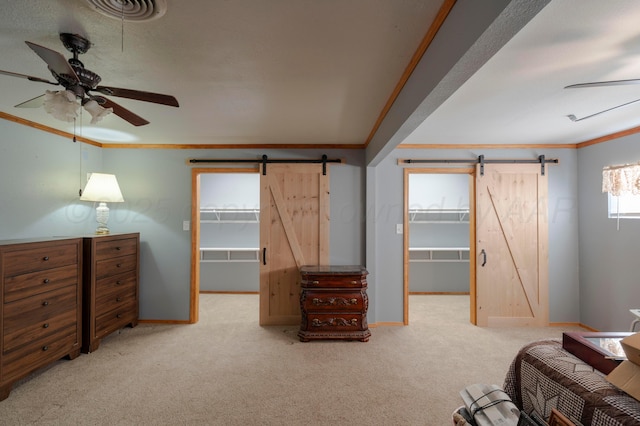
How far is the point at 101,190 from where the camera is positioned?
365 cm

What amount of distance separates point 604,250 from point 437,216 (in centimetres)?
253

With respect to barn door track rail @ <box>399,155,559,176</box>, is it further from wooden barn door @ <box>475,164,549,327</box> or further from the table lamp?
the table lamp

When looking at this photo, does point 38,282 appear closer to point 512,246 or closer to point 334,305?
point 334,305

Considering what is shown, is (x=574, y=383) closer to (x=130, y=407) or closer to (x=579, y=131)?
(x=130, y=407)

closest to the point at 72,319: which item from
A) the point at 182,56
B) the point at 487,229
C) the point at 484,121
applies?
the point at 182,56

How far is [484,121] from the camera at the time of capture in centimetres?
319

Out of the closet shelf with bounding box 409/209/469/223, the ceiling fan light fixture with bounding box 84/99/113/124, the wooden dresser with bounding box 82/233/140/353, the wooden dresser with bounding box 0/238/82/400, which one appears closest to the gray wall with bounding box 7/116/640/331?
the wooden dresser with bounding box 82/233/140/353

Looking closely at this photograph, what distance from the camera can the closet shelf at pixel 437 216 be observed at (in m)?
5.93

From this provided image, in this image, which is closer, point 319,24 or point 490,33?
point 490,33

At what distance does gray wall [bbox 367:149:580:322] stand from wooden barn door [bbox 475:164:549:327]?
0.47 ft

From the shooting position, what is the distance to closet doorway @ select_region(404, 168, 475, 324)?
5.86m

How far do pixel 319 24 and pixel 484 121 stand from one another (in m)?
2.28

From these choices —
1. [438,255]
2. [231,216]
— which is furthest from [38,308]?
[438,255]

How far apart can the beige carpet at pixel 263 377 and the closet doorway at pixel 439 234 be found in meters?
1.88
